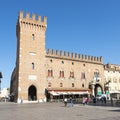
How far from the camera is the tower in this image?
42.0 m

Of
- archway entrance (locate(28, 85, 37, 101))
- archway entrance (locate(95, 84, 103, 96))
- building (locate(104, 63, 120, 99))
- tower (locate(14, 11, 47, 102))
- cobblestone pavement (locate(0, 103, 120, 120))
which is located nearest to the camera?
cobblestone pavement (locate(0, 103, 120, 120))

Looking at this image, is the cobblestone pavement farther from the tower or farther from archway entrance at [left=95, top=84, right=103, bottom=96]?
archway entrance at [left=95, top=84, right=103, bottom=96]

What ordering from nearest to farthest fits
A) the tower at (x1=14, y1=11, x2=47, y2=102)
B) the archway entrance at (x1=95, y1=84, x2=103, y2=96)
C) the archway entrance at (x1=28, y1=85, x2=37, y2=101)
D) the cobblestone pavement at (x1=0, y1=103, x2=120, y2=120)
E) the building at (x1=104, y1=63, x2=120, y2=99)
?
the cobblestone pavement at (x1=0, y1=103, x2=120, y2=120)
the tower at (x1=14, y1=11, x2=47, y2=102)
the archway entrance at (x1=28, y1=85, x2=37, y2=101)
the archway entrance at (x1=95, y1=84, x2=103, y2=96)
the building at (x1=104, y1=63, x2=120, y2=99)

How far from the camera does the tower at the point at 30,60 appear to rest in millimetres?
42000

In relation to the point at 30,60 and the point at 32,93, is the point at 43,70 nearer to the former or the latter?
the point at 30,60

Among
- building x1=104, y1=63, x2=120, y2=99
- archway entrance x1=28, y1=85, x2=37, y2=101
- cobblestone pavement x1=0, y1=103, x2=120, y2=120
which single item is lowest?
cobblestone pavement x1=0, y1=103, x2=120, y2=120

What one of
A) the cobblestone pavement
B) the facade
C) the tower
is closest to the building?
the facade

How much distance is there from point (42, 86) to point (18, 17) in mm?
14211

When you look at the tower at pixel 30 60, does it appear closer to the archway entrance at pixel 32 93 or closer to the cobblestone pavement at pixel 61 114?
the archway entrance at pixel 32 93

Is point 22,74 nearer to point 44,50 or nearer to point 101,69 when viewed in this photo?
point 44,50

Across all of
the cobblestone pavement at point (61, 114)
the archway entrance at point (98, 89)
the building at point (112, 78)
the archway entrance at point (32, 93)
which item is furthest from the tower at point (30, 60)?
the cobblestone pavement at point (61, 114)

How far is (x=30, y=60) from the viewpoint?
143 ft

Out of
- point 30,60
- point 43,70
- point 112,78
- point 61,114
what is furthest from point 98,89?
point 61,114

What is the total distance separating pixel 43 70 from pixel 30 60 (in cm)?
326
